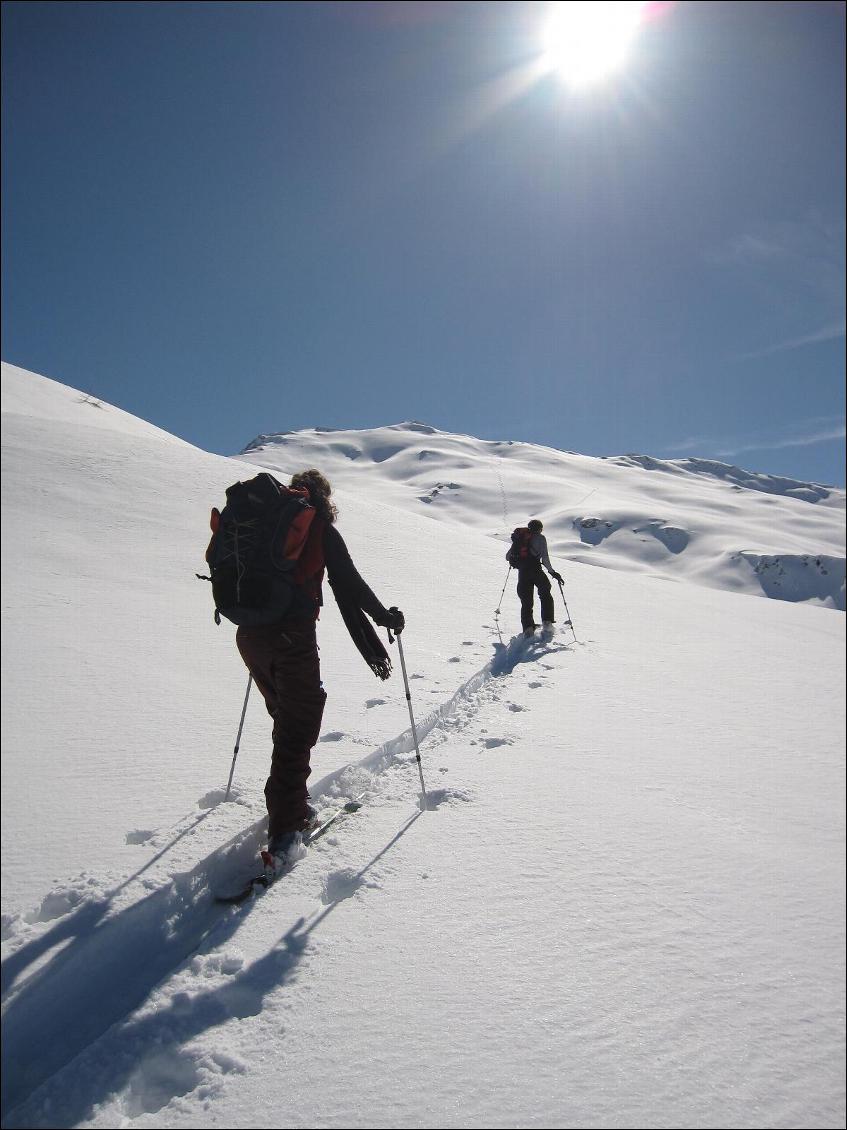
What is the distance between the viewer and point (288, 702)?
327cm

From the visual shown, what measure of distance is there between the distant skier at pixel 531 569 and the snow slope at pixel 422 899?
229cm

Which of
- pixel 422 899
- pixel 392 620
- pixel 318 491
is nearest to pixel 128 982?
pixel 422 899

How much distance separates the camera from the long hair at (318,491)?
3.33m

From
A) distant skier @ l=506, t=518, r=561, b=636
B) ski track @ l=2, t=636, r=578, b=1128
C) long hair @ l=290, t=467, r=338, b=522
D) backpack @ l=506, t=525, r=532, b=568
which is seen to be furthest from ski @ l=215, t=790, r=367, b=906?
backpack @ l=506, t=525, r=532, b=568

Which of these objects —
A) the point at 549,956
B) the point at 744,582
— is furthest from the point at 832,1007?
the point at 744,582

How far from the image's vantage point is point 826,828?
11.8 ft

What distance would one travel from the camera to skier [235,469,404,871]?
10.4 feet

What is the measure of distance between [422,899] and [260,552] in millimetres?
1937

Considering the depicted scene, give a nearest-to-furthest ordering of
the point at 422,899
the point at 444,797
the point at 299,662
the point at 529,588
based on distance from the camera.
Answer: the point at 422,899
the point at 299,662
the point at 444,797
the point at 529,588

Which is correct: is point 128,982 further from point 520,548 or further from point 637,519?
point 637,519

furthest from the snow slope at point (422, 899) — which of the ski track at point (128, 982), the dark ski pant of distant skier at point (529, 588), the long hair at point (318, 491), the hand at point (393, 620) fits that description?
the dark ski pant of distant skier at point (529, 588)

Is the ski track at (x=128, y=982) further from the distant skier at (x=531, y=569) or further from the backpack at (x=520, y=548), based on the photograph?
the backpack at (x=520, y=548)

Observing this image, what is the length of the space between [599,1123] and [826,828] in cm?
286

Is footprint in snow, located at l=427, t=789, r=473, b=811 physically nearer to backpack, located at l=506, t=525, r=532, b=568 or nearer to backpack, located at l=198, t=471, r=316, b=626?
backpack, located at l=198, t=471, r=316, b=626
